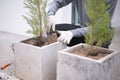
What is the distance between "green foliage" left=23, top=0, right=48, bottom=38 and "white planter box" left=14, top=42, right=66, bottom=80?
5.2 inches

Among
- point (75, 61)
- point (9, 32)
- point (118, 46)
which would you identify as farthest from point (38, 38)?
point (9, 32)

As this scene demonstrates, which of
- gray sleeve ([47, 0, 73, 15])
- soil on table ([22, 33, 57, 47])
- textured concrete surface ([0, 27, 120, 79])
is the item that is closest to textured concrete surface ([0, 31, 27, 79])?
textured concrete surface ([0, 27, 120, 79])

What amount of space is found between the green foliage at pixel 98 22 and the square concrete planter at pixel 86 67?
0.34ft

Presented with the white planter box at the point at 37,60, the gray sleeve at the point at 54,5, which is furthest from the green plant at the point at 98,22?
the gray sleeve at the point at 54,5

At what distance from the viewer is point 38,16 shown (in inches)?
43.6

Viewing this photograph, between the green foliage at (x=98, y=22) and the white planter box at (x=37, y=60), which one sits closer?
the green foliage at (x=98, y=22)

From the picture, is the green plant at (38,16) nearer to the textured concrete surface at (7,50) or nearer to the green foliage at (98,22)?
the green foliage at (98,22)

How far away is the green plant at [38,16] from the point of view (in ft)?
3.58

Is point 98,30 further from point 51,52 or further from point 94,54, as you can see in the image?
point 51,52

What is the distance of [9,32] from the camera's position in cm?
304

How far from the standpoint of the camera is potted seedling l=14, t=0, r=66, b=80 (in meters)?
1.05

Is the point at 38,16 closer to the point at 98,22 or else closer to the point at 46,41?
the point at 46,41

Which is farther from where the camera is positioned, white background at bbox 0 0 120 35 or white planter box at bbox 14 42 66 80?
white background at bbox 0 0 120 35

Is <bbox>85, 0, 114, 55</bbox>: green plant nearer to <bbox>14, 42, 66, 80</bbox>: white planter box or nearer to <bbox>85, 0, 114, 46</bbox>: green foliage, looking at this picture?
<bbox>85, 0, 114, 46</bbox>: green foliage
